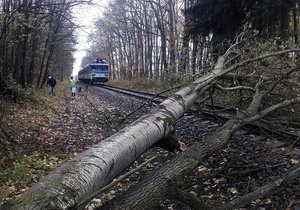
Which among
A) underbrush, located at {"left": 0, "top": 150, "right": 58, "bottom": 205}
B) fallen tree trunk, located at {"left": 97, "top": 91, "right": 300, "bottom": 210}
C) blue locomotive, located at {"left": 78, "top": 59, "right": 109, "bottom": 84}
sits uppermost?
blue locomotive, located at {"left": 78, "top": 59, "right": 109, "bottom": 84}

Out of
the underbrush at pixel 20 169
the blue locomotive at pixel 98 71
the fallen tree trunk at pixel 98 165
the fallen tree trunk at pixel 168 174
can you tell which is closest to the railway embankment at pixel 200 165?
the underbrush at pixel 20 169

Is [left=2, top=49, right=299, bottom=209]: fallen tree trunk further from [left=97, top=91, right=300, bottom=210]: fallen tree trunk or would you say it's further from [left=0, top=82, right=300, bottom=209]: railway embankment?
[left=0, top=82, right=300, bottom=209]: railway embankment

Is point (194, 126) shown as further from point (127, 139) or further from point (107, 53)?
point (107, 53)

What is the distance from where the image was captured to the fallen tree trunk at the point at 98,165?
9.25 ft

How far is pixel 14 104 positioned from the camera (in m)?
15.0

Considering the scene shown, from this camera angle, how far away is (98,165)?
362cm

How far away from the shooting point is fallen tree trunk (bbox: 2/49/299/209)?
9.25ft

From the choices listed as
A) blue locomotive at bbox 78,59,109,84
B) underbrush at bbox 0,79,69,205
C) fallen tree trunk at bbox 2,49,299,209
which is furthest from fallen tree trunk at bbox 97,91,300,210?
blue locomotive at bbox 78,59,109,84

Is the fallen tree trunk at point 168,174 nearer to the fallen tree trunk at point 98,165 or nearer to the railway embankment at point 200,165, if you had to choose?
the fallen tree trunk at point 98,165

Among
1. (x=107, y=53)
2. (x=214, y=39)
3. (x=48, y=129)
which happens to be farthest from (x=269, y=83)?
(x=107, y=53)

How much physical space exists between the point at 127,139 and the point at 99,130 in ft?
19.8

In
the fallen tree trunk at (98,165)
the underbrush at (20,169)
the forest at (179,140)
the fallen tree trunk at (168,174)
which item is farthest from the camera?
the underbrush at (20,169)

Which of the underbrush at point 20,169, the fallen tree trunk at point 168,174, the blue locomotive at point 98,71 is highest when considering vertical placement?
the blue locomotive at point 98,71

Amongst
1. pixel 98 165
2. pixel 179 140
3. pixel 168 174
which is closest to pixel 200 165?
pixel 179 140
